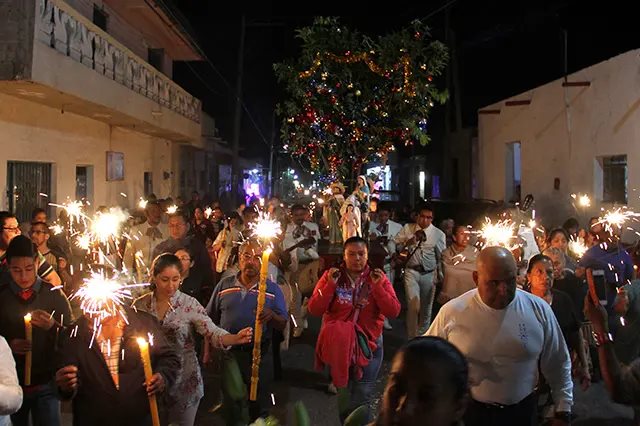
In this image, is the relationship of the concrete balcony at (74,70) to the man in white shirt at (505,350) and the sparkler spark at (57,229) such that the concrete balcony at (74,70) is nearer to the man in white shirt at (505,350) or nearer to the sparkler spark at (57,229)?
the sparkler spark at (57,229)

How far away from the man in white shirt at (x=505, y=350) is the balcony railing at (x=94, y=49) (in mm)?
8417

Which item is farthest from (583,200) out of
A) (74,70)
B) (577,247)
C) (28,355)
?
(28,355)

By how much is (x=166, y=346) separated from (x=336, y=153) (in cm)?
779

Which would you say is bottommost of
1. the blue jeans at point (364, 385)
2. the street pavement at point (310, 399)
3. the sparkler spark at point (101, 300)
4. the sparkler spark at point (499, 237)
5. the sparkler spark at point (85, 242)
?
the street pavement at point (310, 399)

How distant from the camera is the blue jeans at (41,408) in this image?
189 inches

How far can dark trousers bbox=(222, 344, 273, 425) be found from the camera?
3.48 metres

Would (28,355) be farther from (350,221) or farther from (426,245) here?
(350,221)

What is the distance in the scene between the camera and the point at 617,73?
15195 millimetres

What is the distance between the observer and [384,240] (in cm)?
1138

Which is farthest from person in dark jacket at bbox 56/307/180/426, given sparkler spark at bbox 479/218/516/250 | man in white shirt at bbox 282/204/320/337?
man in white shirt at bbox 282/204/320/337

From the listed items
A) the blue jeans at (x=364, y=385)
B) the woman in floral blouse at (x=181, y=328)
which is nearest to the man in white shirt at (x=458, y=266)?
the blue jeans at (x=364, y=385)

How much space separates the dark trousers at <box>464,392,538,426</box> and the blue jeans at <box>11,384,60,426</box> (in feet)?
9.36

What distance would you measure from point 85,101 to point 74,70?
3.90 ft

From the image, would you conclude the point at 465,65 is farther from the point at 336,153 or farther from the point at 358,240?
the point at 358,240
